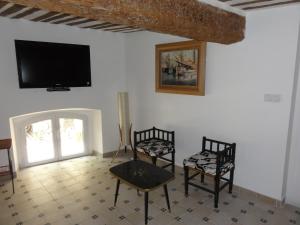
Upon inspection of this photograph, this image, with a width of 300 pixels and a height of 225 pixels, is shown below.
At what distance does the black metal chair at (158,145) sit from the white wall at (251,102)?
0.22m

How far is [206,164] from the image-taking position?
3098 mm

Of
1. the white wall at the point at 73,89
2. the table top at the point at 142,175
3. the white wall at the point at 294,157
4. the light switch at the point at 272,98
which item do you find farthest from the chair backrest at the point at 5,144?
the white wall at the point at 294,157

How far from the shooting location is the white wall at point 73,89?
358 cm

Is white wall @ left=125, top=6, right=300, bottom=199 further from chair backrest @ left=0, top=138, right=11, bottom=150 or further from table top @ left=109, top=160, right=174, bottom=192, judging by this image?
chair backrest @ left=0, top=138, right=11, bottom=150

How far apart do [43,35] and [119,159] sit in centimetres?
266

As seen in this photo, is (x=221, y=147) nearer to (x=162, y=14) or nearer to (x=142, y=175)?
(x=142, y=175)

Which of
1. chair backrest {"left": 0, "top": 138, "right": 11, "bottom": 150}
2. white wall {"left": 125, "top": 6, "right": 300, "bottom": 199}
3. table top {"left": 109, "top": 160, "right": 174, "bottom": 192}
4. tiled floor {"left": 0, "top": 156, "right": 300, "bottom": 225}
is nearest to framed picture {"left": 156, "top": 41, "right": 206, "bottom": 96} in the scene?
white wall {"left": 125, "top": 6, "right": 300, "bottom": 199}

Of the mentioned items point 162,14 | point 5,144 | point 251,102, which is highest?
point 162,14

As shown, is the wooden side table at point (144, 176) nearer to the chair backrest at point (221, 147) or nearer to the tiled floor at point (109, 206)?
the tiled floor at point (109, 206)

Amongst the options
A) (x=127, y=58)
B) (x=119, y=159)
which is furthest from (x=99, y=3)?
(x=119, y=159)

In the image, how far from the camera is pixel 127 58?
15.9ft

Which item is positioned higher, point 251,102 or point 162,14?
point 162,14

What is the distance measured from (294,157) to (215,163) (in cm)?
100

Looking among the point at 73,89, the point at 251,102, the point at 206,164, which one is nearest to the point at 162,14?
the point at 251,102
